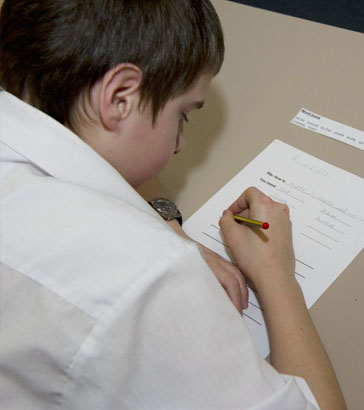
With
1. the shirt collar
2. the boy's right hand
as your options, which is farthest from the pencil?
the shirt collar

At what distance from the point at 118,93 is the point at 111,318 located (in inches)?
12.2

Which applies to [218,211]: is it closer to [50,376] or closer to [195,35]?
[195,35]

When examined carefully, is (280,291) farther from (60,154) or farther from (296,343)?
(60,154)

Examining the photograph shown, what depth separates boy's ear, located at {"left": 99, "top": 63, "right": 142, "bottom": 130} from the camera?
23.3 inches

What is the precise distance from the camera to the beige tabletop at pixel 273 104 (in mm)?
821

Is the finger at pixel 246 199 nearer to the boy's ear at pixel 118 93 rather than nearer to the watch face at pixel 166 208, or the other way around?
the watch face at pixel 166 208

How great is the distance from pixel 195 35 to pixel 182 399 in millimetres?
470

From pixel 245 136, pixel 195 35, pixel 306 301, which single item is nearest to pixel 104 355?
pixel 306 301

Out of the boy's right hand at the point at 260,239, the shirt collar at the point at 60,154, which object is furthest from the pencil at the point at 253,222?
the shirt collar at the point at 60,154

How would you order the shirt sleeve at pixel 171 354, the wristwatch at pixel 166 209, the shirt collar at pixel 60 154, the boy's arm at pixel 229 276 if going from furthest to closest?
the wristwatch at pixel 166 209 → the boy's arm at pixel 229 276 → the shirt collar at pixel 60 154 → the shirt sleeve at pixel 171 354

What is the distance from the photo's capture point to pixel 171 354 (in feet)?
1.49

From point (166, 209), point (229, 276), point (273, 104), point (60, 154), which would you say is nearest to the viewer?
point (60, 154)

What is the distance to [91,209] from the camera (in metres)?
0.47

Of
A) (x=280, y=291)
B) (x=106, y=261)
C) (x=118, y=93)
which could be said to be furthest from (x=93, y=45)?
(x=280, y=291)
